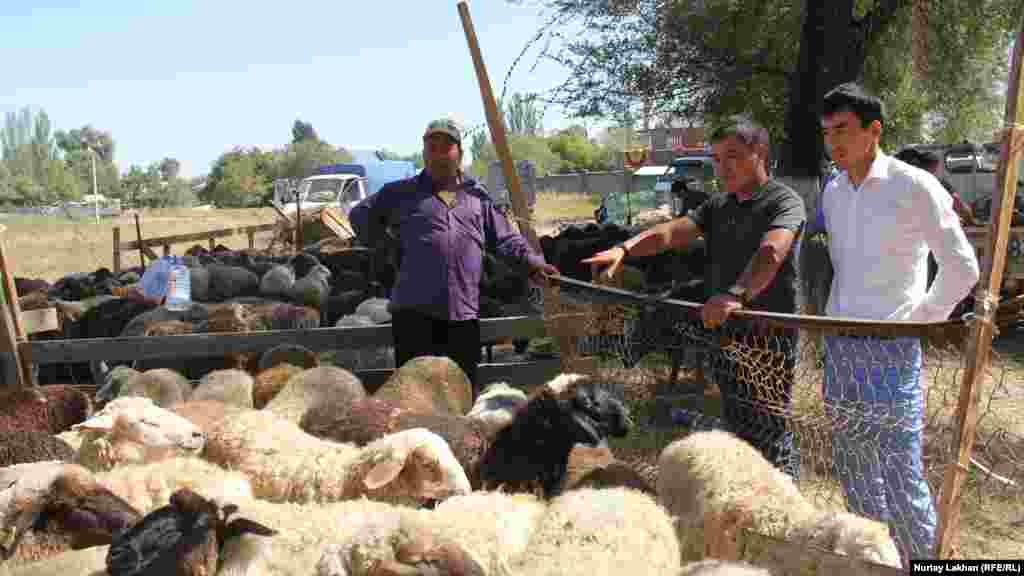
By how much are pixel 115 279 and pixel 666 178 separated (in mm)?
22285

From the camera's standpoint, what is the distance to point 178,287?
29.9 feet

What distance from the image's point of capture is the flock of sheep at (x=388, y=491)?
265cm

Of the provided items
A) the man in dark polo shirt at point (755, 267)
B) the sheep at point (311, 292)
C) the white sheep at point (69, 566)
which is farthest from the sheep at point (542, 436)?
the sheep at point (311, 292)

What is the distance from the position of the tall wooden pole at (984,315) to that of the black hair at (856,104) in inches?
32.0

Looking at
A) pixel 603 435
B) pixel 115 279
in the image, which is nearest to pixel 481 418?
pixel 603 435

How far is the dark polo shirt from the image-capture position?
386 cm

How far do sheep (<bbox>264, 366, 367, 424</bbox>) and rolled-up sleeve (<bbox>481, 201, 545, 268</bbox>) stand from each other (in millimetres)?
1215

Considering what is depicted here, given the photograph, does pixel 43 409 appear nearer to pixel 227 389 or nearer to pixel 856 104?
pixel 227 389

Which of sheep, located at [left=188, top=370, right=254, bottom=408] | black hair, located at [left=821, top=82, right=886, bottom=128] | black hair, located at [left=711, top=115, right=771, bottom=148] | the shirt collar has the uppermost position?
black hair, located at [left=821, top=82, right=886, bottom=128]

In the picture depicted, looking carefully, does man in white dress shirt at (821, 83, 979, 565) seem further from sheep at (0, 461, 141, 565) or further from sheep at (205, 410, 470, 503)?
sheep at (0, 461, 141, 565)

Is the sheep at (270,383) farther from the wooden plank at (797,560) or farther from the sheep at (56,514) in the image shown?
the wooden plank at (797,560)

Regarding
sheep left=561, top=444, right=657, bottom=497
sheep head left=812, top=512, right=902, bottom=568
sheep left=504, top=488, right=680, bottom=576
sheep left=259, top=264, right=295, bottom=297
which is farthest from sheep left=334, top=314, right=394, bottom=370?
sheep head left=812, top=512, right=902, bottom=568

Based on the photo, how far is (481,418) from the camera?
4457 millimetres

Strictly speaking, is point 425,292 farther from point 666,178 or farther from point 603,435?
point 666,178
